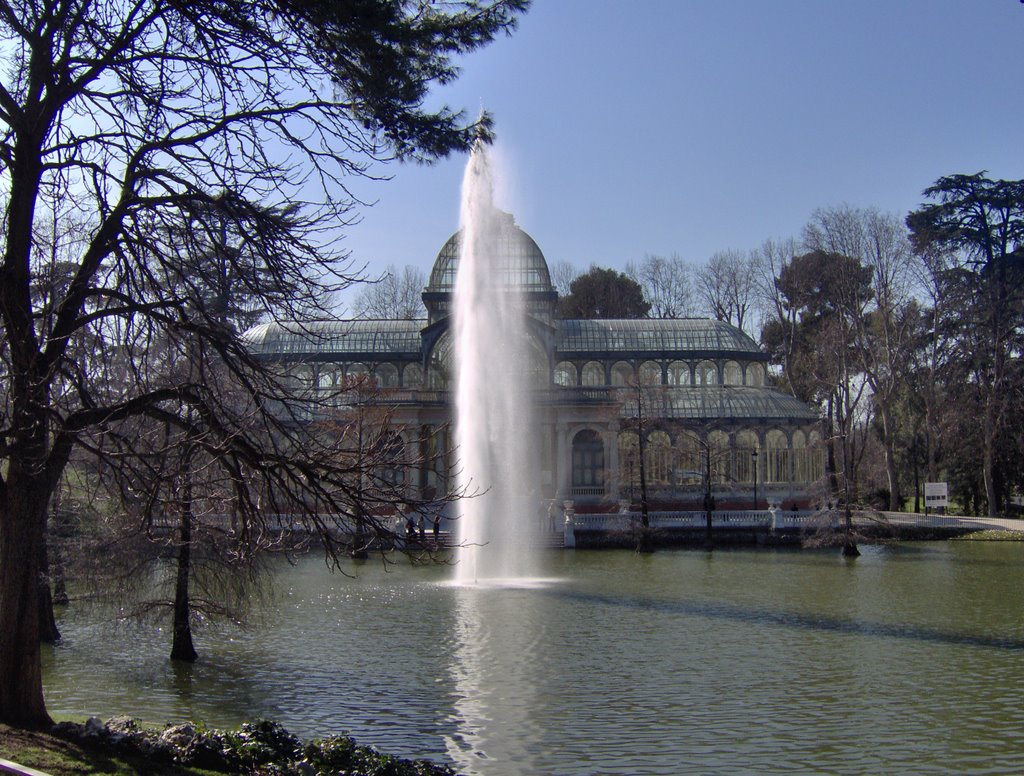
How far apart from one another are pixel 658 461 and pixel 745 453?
13.3 feet

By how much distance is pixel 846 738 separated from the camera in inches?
464

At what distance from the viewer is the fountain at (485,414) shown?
1099 inches

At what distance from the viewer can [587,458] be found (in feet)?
151

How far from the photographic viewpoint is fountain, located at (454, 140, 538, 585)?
27922 mm

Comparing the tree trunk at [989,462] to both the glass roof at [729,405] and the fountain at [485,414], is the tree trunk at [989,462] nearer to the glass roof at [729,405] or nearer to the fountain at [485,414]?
the glass roof at [729,405]

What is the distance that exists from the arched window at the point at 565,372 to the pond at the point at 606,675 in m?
24.5

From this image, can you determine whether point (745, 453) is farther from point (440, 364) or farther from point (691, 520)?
point (440, 364)

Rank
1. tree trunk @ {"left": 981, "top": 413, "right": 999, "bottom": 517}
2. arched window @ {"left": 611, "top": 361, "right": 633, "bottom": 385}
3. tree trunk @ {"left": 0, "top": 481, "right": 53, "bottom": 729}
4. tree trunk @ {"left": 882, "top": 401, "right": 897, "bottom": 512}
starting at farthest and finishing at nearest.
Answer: arched window @ {"left": 611, "top": 361, "right": 633, "bottom": 385} < tree trunk @ {"left": 882, "top": 401, "right": 897, "bottom": 512} < tree trunk @ {"left": 981, "top": 413, "right": 999, "bottom": 517} < tree trunk @ {"left": 0, "top": 481, "right": 53, "bottom": 729}

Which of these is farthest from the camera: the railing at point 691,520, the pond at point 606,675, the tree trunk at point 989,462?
the tree trunk at point 989,462

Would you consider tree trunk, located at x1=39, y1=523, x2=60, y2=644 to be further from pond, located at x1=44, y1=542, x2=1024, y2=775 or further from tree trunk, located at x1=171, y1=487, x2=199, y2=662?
tree trunk, located at x1=171, y1=487, x2=199, y2=662

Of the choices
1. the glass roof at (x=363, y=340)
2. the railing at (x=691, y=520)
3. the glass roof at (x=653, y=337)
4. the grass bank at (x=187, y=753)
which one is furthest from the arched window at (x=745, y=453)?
the grass bank at (x=187, y=753)

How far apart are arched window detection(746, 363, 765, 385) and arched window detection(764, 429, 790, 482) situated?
4240mm

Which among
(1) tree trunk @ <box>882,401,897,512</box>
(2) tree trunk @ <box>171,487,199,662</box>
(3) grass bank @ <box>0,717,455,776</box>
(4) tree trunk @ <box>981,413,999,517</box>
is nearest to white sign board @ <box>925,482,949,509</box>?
(4) tree trunk @ <box>981,413,999,517</box>

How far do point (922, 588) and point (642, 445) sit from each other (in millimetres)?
14532
